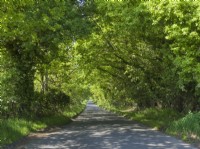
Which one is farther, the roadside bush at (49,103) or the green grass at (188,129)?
the roadside bush at (49,103)

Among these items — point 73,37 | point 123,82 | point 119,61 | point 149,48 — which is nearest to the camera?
point 73,37

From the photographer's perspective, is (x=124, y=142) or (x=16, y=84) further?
(x=16, y=84)

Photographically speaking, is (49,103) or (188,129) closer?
(188,129)

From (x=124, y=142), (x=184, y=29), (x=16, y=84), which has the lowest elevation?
(x=124, y=142)

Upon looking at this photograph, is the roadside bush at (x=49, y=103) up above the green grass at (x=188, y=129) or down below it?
above

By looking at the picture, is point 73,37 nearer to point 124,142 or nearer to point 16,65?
point 16,65

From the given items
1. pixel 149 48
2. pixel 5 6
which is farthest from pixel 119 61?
pixel 5 6

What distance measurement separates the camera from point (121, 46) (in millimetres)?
27922

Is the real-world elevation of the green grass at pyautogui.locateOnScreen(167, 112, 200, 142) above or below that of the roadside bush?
below

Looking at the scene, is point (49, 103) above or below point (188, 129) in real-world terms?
above

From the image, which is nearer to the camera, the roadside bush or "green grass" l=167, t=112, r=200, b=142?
"green grass" l=167, t=112, r=200, b=142

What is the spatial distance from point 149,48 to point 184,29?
32.4 feet

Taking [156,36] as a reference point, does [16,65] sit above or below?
below

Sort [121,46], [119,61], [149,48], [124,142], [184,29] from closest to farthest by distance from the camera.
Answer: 1. [124,142]
2. [184,29]
3. [149,48]
4. [121,46]
5. [119,61]
